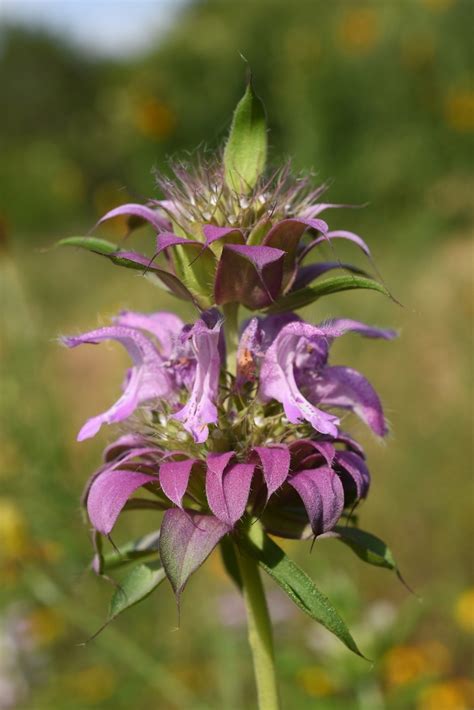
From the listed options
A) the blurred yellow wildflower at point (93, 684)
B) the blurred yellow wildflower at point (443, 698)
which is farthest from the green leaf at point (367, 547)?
the blurred yellow wildflower at point (93, 684)

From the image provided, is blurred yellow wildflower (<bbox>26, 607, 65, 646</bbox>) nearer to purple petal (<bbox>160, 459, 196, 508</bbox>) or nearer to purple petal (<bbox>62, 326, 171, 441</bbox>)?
purple petal (<bbox>62, 326, 171, 441</bbox>)

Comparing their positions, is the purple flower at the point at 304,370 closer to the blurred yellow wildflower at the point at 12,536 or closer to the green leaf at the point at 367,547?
the green leaf at the point at 367,547

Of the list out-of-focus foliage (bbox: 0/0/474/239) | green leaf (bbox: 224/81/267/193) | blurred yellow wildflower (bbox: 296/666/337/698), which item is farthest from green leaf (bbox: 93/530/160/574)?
out-of-focus foliage (bbox: 0/0/474/239)

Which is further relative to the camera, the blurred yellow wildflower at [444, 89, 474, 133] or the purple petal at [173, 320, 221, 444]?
the blurred yellow wildflower at [444, 89, 474, 133]

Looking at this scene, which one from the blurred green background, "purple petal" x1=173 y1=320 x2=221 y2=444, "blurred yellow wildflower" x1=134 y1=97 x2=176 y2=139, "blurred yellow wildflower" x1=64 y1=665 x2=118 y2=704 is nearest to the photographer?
"purple petal" x1=173 y1=320 x2=221 y2=444

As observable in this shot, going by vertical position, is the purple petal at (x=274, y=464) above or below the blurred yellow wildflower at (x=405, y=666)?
above

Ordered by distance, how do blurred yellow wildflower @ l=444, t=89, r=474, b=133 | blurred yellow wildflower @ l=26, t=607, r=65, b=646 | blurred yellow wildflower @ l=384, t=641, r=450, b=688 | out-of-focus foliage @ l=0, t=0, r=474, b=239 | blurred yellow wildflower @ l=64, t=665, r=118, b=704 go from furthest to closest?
out-of-focus foliage @ l=0, t=0, r=474, b=239
blurred yellow wildflower @ l=444, t=89, r=474, b=133
blurred yellow wildflower @ l=26, t=607, r=65, b=646
blurred yellow wildflower @ l=64, t=665, r=118, b=704
blurred yellow wildflower @ l=384, t=641, r=450, b=688
